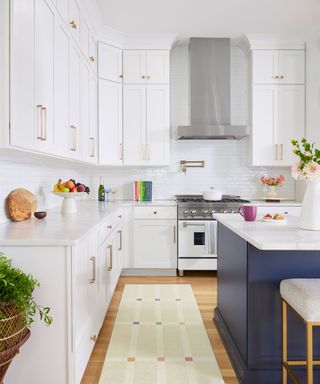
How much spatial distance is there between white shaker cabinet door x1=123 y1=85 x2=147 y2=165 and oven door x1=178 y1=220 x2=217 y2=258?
40.1 inches

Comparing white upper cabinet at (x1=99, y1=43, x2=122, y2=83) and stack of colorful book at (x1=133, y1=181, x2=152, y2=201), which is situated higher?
white upper cabinet at (x1=99, y1=43, x2=122, y2=83)

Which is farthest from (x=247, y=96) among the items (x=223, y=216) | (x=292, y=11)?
(x=223, y=216)

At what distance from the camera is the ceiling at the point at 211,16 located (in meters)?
3.55

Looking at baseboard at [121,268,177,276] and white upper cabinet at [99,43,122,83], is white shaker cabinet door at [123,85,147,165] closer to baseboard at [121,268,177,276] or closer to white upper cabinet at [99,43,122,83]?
white upper cabinet at [99,43,122,83]

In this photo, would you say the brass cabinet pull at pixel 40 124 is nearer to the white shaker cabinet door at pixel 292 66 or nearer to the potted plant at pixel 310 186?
the potted plant at pixel 310 186

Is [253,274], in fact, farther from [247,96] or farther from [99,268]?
[247,96]

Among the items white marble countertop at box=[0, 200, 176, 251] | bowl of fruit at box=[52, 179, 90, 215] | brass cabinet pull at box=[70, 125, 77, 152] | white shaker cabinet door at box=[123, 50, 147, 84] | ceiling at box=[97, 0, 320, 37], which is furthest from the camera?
white shaker cabinet door at box=[123, 50, 147, 84]

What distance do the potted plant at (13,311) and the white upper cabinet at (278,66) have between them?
3893mm

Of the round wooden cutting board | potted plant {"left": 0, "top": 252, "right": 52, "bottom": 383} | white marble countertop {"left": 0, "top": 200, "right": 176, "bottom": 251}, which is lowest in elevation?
potted plant {"left": 0, "top": 252, "right": 52, "bottom": 383}

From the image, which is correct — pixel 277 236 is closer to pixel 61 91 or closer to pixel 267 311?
pixel 267 311

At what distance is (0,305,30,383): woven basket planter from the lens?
1374 millimetres

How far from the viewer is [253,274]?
193cm

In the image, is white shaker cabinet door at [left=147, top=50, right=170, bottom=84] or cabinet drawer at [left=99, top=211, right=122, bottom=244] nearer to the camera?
cabinet drawer at [left=99, top=211, right=122, bottom=244]

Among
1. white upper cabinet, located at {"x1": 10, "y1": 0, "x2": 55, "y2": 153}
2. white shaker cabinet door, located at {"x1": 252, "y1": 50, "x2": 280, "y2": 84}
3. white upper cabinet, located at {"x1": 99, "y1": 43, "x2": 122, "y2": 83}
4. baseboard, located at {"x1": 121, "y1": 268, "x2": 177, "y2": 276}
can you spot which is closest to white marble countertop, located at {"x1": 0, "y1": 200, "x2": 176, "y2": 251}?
white upper cabinet, located at {"x1": 10, "y1": 0, "x2": 55, "y2": 153}
